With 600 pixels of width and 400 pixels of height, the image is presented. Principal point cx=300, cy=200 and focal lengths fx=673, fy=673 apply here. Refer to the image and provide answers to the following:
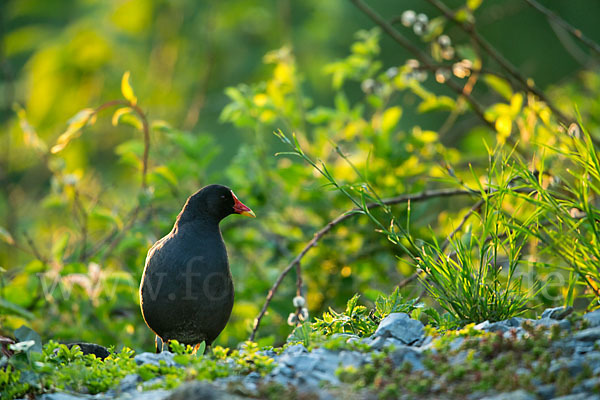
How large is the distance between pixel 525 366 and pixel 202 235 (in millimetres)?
1804

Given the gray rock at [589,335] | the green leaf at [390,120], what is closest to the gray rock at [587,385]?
the gray rock at [589,335]

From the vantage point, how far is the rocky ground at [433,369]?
212 cm

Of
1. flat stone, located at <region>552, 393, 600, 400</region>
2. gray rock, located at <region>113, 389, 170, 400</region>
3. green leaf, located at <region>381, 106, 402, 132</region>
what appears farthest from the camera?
green leaf, located at <region>381, 106, 402, 132</region>

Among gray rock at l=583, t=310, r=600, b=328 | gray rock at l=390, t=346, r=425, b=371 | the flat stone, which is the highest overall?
the flat stone

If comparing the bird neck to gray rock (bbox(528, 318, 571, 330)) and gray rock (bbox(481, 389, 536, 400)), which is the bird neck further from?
gray rock (bbox(481, 389, 536, 400))

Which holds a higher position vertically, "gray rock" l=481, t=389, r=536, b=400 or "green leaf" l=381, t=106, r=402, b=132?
"gray rock" l=481, t=389, r=536, b=400

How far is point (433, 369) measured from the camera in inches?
90.6

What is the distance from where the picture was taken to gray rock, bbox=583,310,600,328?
8.17ft

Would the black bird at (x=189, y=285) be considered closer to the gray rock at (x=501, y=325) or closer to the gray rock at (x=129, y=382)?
the gray rock at (x=129, y=382)

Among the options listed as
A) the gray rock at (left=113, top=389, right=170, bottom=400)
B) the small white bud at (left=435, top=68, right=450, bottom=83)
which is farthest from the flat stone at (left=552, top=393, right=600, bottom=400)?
the small white bud at (left=435, top=68, right=450, bottom=83)

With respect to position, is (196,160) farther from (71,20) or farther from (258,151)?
(71,20)

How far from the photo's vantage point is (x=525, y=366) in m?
2.24

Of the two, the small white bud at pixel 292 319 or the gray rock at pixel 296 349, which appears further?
the small white bud at pixel 292 319

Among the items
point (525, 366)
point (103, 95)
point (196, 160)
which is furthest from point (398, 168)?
point (103, 95)
